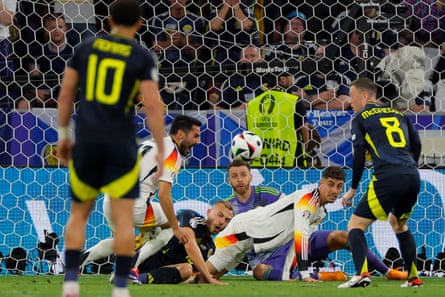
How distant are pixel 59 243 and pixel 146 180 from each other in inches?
79.6

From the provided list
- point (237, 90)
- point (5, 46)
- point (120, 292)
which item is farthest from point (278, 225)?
point (120, 292)

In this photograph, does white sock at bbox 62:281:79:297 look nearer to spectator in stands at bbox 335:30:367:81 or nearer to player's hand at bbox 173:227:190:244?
player's hand at bbox 173:227:190:244

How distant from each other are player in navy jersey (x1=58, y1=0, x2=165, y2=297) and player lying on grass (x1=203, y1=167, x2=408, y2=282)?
3.88 m

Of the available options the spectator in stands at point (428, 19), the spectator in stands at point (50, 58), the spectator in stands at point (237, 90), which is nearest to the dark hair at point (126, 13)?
the spectator in stands at point (50, 58)

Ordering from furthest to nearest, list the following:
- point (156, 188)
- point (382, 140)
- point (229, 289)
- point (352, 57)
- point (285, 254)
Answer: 1. point (352, 57)
2. point (285, 254)
3. point (156, 188)
4. point (382, 140)
5. point (229, 289)

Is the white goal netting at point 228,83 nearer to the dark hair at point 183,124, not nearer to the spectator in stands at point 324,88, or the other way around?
the spectator in stands at point 324,88

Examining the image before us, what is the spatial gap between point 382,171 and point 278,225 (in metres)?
1.44

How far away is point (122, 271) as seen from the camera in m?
6.80

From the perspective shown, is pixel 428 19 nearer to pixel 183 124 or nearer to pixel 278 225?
pixel 278 225

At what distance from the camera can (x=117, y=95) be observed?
6.91 meters

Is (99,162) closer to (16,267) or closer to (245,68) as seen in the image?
(16,267)

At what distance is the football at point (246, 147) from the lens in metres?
11.7

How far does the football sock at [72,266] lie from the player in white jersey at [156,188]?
7.78ft

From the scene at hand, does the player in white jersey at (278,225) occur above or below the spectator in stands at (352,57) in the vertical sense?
below
